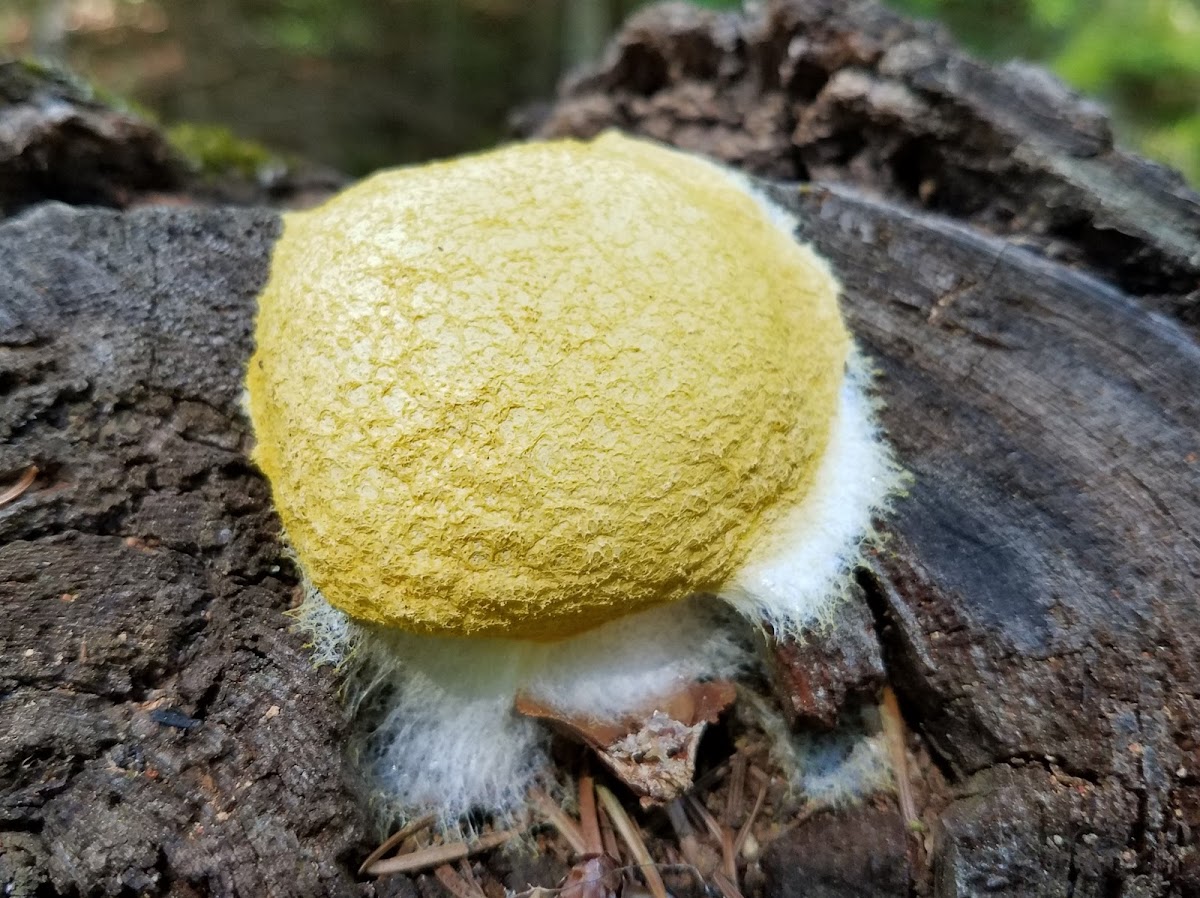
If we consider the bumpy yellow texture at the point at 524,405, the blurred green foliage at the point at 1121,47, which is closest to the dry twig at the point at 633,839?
the bumpy yellow texture at the point at 524,405

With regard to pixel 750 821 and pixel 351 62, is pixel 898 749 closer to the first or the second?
pixel 750 821

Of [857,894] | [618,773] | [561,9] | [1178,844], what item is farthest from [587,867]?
[561,9]

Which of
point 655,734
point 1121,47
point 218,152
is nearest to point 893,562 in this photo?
point 655,734

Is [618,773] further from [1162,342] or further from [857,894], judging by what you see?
[1162,342]

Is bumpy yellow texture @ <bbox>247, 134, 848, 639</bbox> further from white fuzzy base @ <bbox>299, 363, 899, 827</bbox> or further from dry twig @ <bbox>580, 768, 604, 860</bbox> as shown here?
dry twig @ <bbox>580, 768, 604, 860</bbox>

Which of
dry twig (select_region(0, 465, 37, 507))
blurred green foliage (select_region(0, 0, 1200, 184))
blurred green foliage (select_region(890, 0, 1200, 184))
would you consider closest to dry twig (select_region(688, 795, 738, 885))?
dry twig (select_region(0, 465, 37, 507))

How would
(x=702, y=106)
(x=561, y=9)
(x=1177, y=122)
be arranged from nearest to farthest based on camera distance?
(x=702, y=106), (x=1177, y=122), (x=561, y=9)
